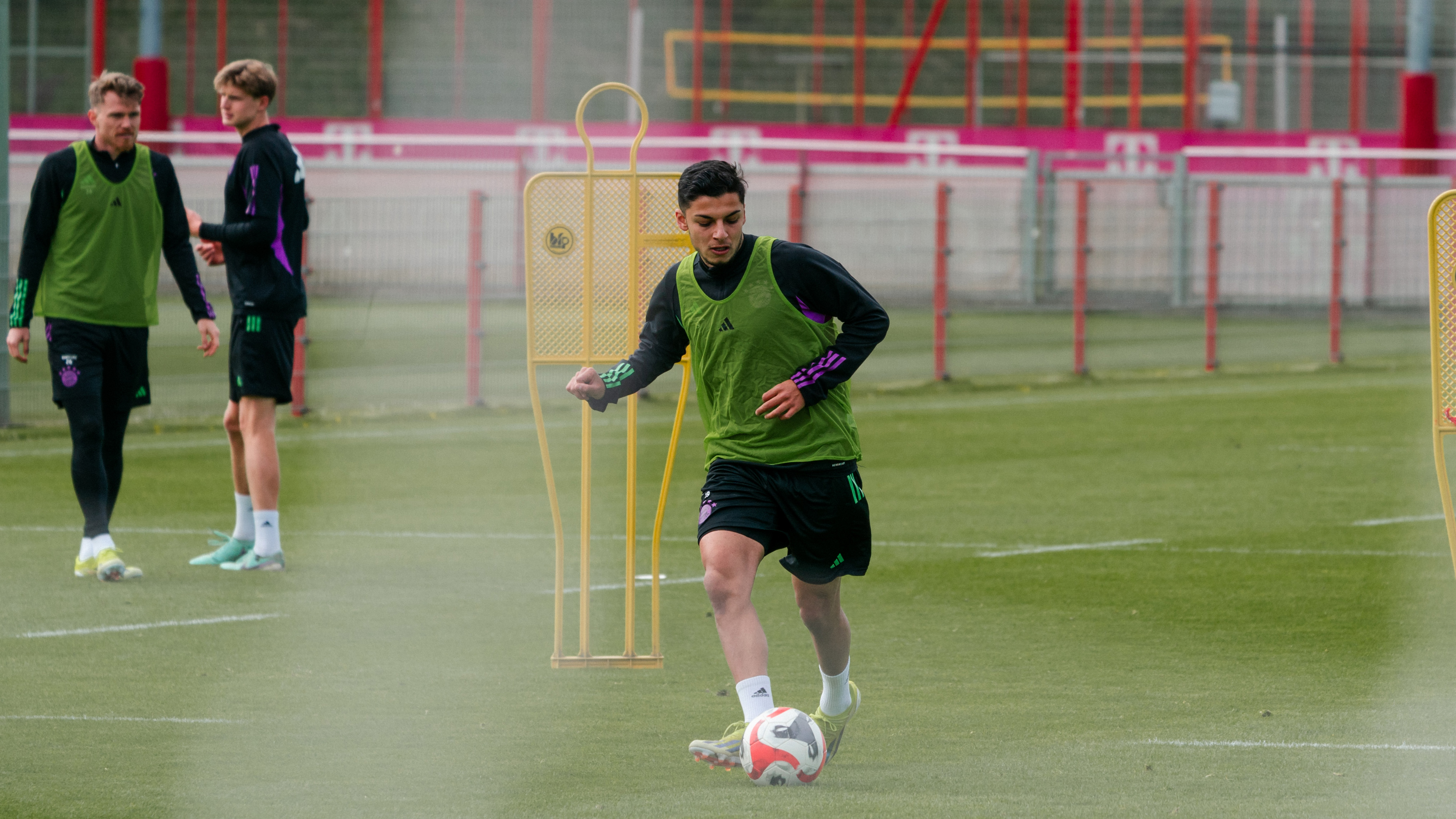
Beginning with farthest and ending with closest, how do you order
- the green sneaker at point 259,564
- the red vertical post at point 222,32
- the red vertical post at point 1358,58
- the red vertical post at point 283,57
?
1. the red vertical post at point 222,32
2. the red vertical post at point 1358,58
3. the red vertical post at point 283,57
4. the green sneaker at point 259,564

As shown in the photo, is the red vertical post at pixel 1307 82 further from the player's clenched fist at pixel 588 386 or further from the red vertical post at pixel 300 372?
the player's clenched fist at pixel 588 386

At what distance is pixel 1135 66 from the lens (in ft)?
118

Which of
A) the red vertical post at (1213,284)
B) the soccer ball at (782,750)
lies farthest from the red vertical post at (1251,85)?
the soccer ball at (782,750)

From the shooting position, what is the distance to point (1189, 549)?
9680 mm

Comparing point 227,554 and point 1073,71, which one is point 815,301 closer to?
point 227,554

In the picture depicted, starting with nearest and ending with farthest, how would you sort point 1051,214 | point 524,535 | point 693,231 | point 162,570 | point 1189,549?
point 693,231
point 162,570
point 1189,549
point 524,535
point 1051,214

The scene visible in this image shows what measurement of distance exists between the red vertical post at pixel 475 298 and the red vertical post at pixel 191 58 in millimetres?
20209

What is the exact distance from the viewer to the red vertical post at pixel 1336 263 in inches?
818

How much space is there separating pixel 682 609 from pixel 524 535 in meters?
2.28

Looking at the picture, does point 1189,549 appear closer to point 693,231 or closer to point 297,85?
point 693,231

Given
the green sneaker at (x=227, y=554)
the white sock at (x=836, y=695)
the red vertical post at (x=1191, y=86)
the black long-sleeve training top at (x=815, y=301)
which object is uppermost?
the red vertical post at (x=1191, y=86)

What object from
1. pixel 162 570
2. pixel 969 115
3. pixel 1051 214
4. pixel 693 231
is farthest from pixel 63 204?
pixel 969 115

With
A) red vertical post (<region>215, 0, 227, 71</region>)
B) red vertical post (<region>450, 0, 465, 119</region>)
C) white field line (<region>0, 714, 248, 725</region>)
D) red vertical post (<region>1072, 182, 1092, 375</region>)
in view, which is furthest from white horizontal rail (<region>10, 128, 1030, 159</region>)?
white field line (<region>0, 714, 248, 725</region>)

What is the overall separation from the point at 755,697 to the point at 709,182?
4.64ft
